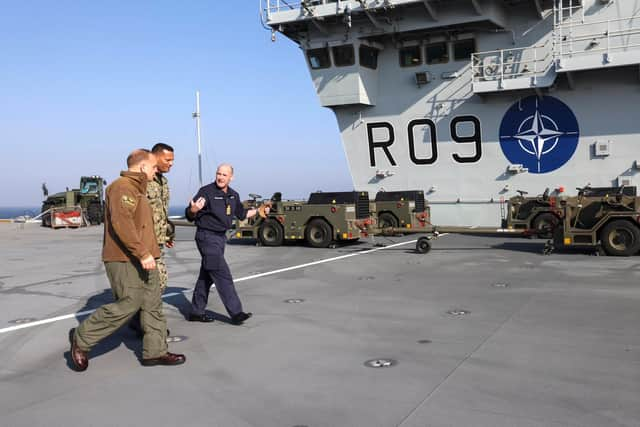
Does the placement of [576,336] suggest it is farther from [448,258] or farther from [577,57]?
[577,57]

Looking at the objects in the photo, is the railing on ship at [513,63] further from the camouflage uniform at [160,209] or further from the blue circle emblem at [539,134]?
the camouflage uniform at [160,209]

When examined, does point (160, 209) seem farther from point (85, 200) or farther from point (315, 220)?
point (85, 200)

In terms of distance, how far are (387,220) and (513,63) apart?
6571 mm

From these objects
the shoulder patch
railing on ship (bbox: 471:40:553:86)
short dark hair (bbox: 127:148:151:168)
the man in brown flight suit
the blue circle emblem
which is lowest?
the man in brown flight suit

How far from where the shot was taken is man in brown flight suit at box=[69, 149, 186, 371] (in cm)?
467

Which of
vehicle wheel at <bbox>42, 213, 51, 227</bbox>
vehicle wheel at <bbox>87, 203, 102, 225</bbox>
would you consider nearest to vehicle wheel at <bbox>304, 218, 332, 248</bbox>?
vehicle wheel at <bbox>87, 203, 102, 225</bbox>

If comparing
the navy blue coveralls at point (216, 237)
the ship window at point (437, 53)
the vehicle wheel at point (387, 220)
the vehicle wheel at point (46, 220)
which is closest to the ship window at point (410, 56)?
the ship window at point (437, 53)

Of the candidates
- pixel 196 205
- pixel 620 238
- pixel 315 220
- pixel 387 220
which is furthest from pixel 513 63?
pixel 196 205

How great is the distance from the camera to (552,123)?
1908 centimetres

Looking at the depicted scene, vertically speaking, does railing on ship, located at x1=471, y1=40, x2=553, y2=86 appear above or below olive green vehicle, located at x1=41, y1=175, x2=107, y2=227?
above

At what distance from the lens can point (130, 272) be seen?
4.84m

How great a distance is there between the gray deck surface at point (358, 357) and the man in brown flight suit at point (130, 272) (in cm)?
22

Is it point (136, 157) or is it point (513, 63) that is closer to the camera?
point (136, 157)

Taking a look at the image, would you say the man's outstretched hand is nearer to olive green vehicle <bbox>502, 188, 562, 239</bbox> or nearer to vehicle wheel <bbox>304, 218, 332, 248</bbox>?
vehicle wheel <bbox>304, 218, 332, 248</bbox>
